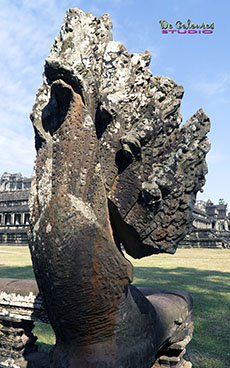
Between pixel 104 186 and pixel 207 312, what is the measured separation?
325 centimetres

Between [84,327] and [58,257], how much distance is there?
368 mm

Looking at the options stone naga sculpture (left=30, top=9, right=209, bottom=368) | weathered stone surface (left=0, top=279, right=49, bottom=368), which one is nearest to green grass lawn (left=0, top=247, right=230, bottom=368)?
A: weathered stone surface (left=0, top=279, right=49, bottom=368)

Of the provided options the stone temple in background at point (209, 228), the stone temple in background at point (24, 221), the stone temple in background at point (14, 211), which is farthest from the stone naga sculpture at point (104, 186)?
the stone temple in background at point (14, 211)

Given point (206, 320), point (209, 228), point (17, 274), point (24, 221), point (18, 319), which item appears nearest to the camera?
point (18, 319)

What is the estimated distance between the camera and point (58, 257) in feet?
4.66

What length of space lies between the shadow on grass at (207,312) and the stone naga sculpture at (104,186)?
1292 millimetres

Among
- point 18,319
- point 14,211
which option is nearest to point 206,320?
point 18,319

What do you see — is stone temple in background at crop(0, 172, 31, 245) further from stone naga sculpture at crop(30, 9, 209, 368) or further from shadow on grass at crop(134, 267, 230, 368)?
stone naga sculpture at crop(30, 9, 209, 368)

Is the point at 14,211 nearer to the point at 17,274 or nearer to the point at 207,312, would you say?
the point at 17,274

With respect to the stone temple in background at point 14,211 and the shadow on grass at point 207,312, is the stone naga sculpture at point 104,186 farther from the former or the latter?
the stone temple in background at point 14,211

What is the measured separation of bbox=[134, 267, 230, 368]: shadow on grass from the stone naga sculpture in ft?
4.24

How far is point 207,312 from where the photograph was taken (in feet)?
13.2

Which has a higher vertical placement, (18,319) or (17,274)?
(18,319)

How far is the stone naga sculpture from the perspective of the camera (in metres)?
1.43
